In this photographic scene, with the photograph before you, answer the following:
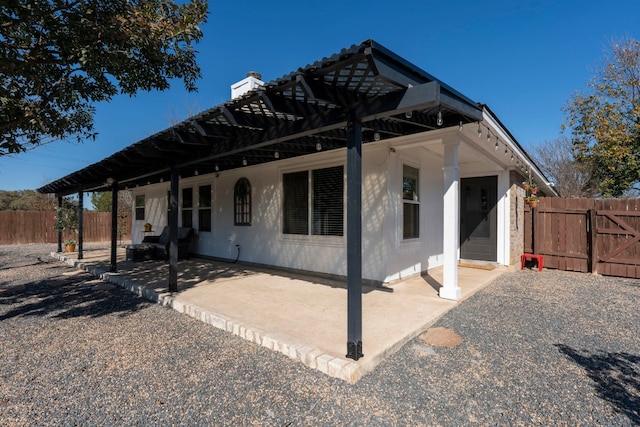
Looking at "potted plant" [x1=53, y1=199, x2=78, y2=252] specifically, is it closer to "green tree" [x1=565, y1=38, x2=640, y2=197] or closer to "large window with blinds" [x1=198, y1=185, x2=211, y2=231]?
"large window with blinds" [x1=198, y1=185, x2=211, y2=231]

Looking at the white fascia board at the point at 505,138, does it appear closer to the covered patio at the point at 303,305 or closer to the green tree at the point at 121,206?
the covered patio at the point at 303,305

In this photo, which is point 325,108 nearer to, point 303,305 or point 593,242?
point 303,305

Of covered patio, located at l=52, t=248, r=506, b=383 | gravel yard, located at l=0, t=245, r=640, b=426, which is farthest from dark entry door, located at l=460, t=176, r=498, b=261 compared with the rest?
gravel yard, located at l=0, t=245, r=640, b=426

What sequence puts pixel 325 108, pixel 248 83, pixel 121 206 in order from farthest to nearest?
pixel 121 206 → pixel 248 83 → pixel 325 108

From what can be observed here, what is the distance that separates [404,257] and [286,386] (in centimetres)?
382

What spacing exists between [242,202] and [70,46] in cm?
495

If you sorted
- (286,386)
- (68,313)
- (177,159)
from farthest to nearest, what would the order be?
(177,159) < (68,313) < (286,386)

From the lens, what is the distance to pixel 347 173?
2.88 m

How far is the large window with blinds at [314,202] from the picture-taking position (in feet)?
19.8

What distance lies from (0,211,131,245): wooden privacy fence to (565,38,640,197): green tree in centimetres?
2309

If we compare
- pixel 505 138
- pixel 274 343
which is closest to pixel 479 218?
pixel 505 138

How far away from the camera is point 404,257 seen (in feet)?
19.1

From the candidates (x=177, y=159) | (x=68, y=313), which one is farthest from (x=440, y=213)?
(x=68, y=313)

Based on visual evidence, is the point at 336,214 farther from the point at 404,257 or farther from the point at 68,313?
the point at 68,313
